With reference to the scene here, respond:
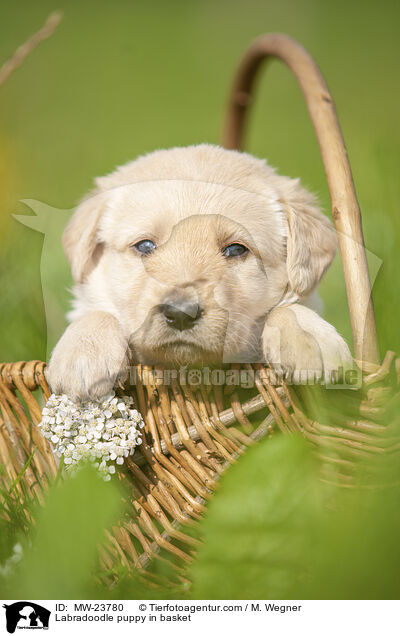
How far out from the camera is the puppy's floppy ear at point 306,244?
2117 millimetres

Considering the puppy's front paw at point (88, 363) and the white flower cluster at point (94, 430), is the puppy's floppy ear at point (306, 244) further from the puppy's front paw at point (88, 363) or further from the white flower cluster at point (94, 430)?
the white flower cluster at point (94, 430)

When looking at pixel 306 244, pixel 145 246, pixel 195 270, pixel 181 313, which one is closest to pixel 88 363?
pixel 181 313

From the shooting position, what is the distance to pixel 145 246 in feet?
6.93

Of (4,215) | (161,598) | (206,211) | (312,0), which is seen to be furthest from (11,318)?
(312,0)

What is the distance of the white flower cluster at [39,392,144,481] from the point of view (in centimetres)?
161

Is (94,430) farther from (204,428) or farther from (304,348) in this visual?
(304,348)

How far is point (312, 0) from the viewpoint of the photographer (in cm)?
548

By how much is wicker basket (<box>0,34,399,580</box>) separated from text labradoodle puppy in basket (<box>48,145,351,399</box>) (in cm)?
10

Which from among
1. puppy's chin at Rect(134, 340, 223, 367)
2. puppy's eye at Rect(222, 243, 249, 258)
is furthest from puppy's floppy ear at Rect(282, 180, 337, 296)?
puppy's chin at Rect(134, 340, 223, 367)
